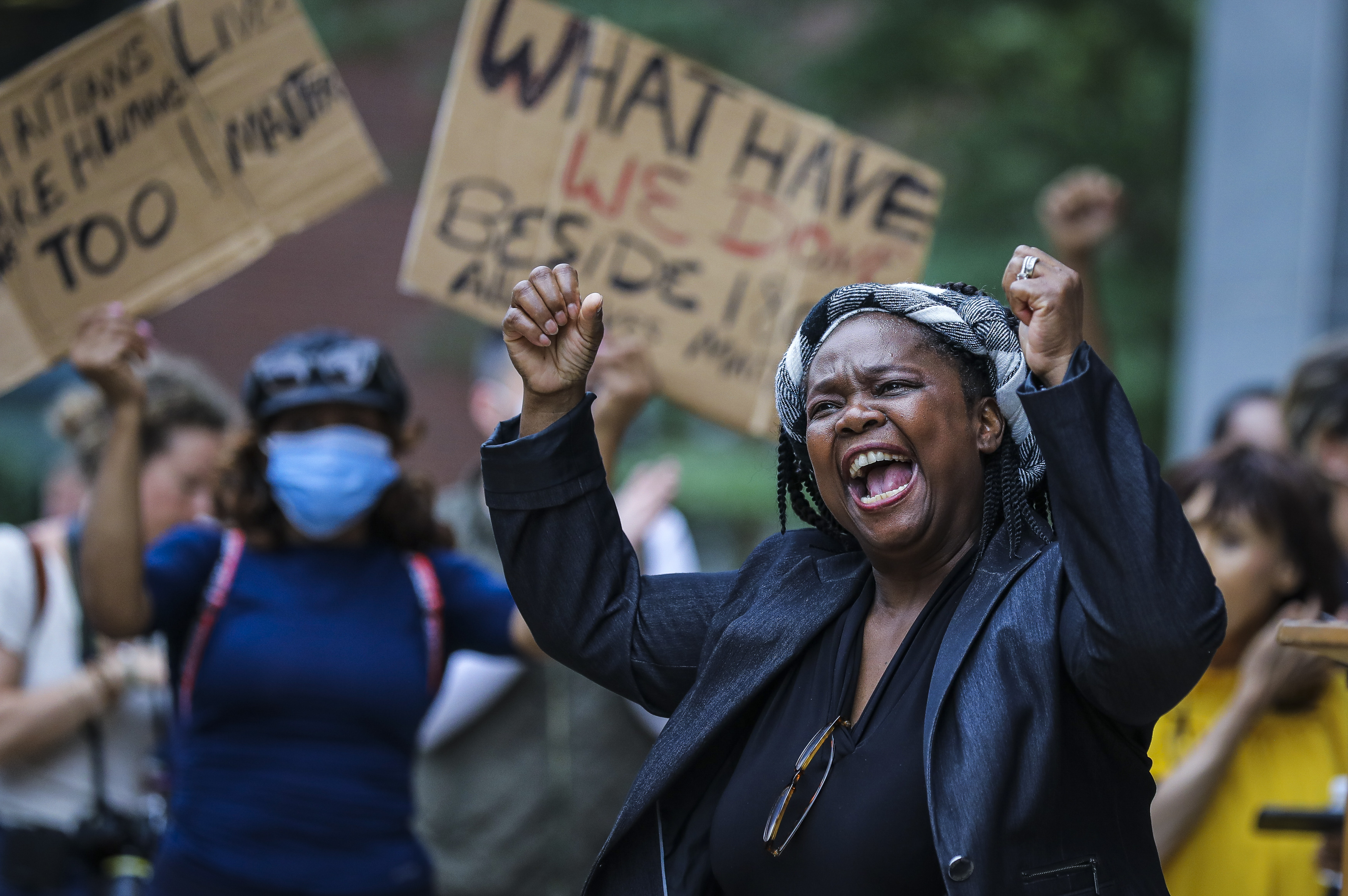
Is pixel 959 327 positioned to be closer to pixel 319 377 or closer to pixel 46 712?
pixel 319 377

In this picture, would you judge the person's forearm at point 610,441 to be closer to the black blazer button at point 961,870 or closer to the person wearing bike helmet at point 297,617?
the person wearing bike helmet at point 297,617

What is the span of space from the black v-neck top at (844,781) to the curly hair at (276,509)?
175cm

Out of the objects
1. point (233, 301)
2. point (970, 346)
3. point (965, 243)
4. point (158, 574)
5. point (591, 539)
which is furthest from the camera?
point (233, 301)

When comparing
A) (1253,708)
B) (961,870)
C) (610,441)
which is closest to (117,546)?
(610,441)

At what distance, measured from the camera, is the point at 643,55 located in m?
4.00

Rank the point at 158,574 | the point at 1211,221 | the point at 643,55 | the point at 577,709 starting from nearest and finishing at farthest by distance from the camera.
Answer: the point at 158,574
the point at 643,55
the point at 577,709
the point at 1211,221

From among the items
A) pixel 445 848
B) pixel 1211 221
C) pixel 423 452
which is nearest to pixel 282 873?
pixel 445 848

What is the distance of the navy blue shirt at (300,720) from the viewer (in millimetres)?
3387

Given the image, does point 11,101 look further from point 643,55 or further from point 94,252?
point 643,55

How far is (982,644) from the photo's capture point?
6.56 ft

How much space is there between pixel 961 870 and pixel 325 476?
2173 millimetres

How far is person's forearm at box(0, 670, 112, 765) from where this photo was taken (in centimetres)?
368

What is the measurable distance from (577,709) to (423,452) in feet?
29.3

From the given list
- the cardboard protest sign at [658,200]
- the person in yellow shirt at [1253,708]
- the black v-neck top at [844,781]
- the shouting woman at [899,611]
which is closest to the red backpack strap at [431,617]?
the cardboard protest sign at [658,200]
